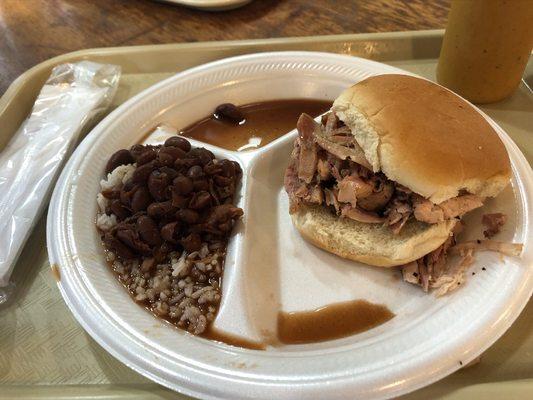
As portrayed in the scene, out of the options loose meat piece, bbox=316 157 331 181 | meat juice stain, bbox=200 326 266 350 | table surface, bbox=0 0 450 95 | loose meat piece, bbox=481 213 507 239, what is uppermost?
table surface, bbox=0 0 450 95

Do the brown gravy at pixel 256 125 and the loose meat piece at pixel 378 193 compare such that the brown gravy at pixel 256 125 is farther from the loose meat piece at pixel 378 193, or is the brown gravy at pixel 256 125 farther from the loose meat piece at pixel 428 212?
the loose meat piece at pixel 428 212

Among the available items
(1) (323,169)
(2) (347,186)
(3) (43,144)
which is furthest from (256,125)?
(3) (43,144)

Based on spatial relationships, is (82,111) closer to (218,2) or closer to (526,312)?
(218,2)

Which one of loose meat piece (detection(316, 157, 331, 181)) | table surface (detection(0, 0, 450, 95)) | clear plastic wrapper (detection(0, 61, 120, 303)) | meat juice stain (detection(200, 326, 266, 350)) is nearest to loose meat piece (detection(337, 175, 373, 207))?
loose meat piece (detection(316, 157, 331, 181))

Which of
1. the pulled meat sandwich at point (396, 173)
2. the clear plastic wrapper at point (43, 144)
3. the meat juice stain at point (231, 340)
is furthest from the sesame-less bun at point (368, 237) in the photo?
the clear plastic wrapper at point (43, 144)

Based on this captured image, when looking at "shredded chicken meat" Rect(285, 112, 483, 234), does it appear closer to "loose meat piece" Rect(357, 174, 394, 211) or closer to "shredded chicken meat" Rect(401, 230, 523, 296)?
"loose meat piece" Rect(357, 174, 394, 211)

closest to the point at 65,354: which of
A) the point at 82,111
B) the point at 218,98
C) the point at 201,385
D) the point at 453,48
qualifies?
the point at 201,385
